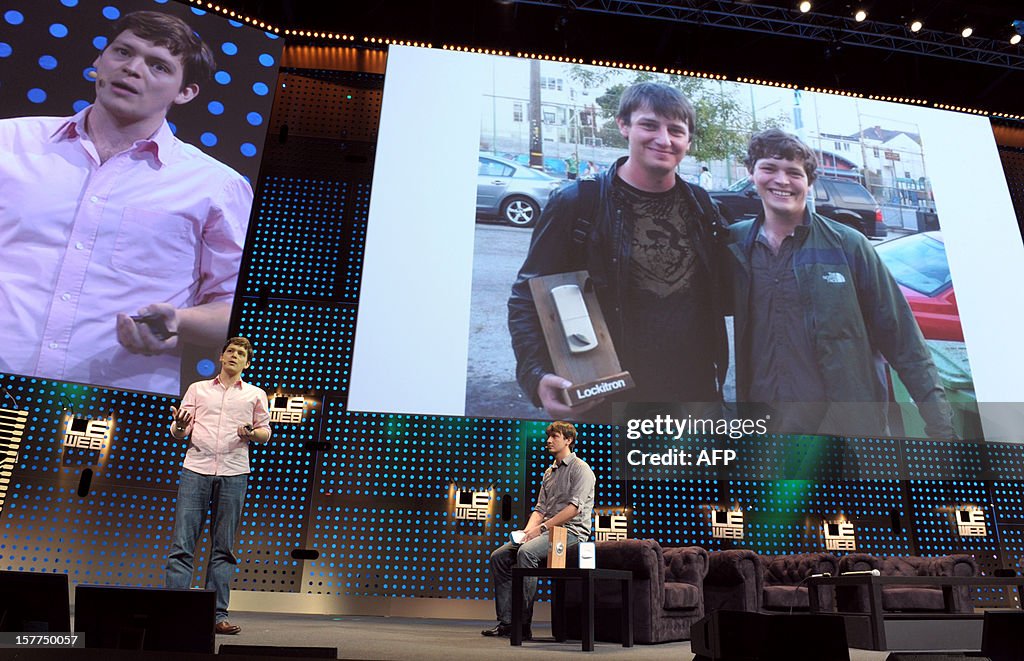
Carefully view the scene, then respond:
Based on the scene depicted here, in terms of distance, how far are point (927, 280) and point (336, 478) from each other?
20.5 feet

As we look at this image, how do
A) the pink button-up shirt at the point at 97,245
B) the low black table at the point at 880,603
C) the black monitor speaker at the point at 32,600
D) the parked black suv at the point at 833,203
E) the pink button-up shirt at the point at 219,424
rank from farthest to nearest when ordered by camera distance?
the parked black suv at the point at 833,203 < the pink button-up shirt at the point at 97,245 < the low black table at the point at 880,603 < the pink button-up shirt at the point at 219,424 < the black monitor speaker at the point at 32,600

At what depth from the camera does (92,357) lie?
6.26 meters

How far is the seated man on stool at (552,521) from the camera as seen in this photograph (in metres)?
4.51

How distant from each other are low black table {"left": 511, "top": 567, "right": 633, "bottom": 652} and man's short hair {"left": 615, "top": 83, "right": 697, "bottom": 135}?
518 centimetres

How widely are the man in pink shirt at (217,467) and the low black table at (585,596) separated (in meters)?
1.43

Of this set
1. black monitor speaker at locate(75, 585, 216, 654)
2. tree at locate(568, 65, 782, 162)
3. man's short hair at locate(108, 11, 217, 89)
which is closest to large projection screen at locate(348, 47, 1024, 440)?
tree at locate(568, 65, 782, 162)

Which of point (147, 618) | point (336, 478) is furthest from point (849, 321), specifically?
point (147, 618)

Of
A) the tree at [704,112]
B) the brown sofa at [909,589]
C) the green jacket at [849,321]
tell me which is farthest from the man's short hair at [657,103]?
the brown sofa at [909,589]

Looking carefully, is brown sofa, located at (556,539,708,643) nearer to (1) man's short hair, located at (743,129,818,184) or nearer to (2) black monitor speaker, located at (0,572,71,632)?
(2) black monitor speaker, located at (0,572,71,632)

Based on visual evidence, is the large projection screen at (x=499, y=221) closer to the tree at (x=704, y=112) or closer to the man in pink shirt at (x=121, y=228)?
the tree at (x=704, y=112)

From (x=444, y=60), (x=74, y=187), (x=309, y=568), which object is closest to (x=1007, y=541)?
(x=309, y=568)

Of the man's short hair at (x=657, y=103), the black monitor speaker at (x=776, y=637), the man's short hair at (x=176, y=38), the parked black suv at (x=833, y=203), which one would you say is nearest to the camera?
the black monitor speaker at (x=776, y=637)

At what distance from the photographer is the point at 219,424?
3916mm

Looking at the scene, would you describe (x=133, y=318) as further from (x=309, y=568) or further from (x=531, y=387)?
(x=531, y=387)
